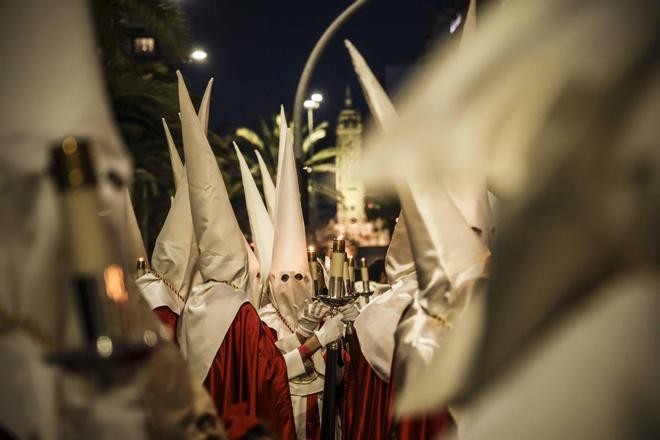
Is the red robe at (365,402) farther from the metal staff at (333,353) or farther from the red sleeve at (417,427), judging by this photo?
the red sleeve at (417,427)

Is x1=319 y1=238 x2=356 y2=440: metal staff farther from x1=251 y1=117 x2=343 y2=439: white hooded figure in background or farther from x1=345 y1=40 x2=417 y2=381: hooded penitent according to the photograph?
x1=251 y1=117 x2=343 y2=439: white hooded figure in background

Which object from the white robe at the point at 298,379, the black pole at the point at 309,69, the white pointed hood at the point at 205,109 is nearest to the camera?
the white robe at the point at 298,379

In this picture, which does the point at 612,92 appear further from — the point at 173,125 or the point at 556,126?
the point at 173,125

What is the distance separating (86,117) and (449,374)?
1.14m

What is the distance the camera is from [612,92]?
1413 mm

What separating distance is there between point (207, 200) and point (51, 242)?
3328 millimetres

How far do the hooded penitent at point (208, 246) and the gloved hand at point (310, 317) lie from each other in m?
0.58

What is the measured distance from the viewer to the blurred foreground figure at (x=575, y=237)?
1.35 m

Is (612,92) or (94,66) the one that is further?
(94,66)

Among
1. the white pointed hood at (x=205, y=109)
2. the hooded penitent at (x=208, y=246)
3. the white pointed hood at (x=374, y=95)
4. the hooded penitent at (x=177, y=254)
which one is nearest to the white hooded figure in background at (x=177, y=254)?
the hooded penitent at (x=177, y=254)

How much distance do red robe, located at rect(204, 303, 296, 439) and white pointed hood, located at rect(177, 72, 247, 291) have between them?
494mm

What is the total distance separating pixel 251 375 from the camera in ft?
15.9

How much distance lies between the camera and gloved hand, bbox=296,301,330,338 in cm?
529

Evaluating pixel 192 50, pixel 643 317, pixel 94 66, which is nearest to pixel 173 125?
pixel 192 50
